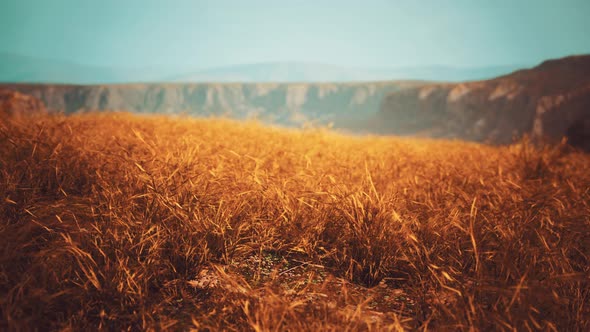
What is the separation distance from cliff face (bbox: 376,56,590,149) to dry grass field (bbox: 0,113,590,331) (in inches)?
311

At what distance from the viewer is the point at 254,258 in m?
1.42

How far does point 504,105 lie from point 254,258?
40.0m

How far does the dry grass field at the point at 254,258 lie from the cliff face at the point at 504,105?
25.9ft

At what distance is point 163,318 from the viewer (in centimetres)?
100

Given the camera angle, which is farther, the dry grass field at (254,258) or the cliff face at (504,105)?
the cliff face at (504,105)

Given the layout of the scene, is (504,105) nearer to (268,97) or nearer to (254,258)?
(254,258)

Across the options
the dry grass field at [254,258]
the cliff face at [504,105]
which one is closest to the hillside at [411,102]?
the cliff face at [504,105]

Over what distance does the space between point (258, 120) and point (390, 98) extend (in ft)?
201

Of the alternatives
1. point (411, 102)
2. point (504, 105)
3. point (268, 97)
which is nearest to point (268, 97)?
point (268, 97)

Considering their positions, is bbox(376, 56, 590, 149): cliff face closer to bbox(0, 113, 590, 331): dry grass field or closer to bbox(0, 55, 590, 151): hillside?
bbox(0, 55, 590, 151): hillside

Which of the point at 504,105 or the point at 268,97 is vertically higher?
the point at 504,105

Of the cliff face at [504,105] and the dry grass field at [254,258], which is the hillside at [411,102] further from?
the dry grass field at [254,258]

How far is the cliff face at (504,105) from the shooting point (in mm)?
20547

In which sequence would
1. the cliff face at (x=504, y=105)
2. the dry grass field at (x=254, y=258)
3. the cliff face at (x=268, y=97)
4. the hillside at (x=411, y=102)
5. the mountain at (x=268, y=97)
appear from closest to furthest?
the dry grass field at (x=254, y=258) → the hillside at (x=411, y=102) → the cliff face at (x=504, y=105) → the mountain at (x=268, y=97) → the cliff face at (x=268, y=97)
